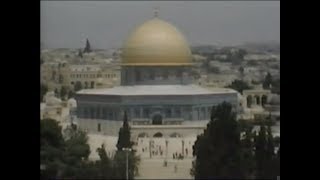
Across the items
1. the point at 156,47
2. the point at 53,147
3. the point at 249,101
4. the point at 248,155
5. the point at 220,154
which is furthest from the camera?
the point at 156,47

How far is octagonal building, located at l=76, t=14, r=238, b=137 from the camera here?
1305cm

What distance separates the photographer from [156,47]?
14156mm

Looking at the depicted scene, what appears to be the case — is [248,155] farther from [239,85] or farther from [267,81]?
[239,85]

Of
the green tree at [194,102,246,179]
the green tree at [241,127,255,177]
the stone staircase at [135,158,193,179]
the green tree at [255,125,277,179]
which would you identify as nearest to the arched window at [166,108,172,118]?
the stone staircase at [135,158,193,179]

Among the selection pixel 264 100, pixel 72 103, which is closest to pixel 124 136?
pixel 72 103

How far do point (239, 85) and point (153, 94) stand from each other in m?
1.65

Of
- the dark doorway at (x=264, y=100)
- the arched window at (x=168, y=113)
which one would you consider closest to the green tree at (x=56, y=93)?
the arched window at (x=168, y=113)

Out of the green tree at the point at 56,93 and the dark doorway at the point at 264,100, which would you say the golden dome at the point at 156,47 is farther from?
the dark doorway at the point at 264,100

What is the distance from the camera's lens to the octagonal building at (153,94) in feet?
42.8
